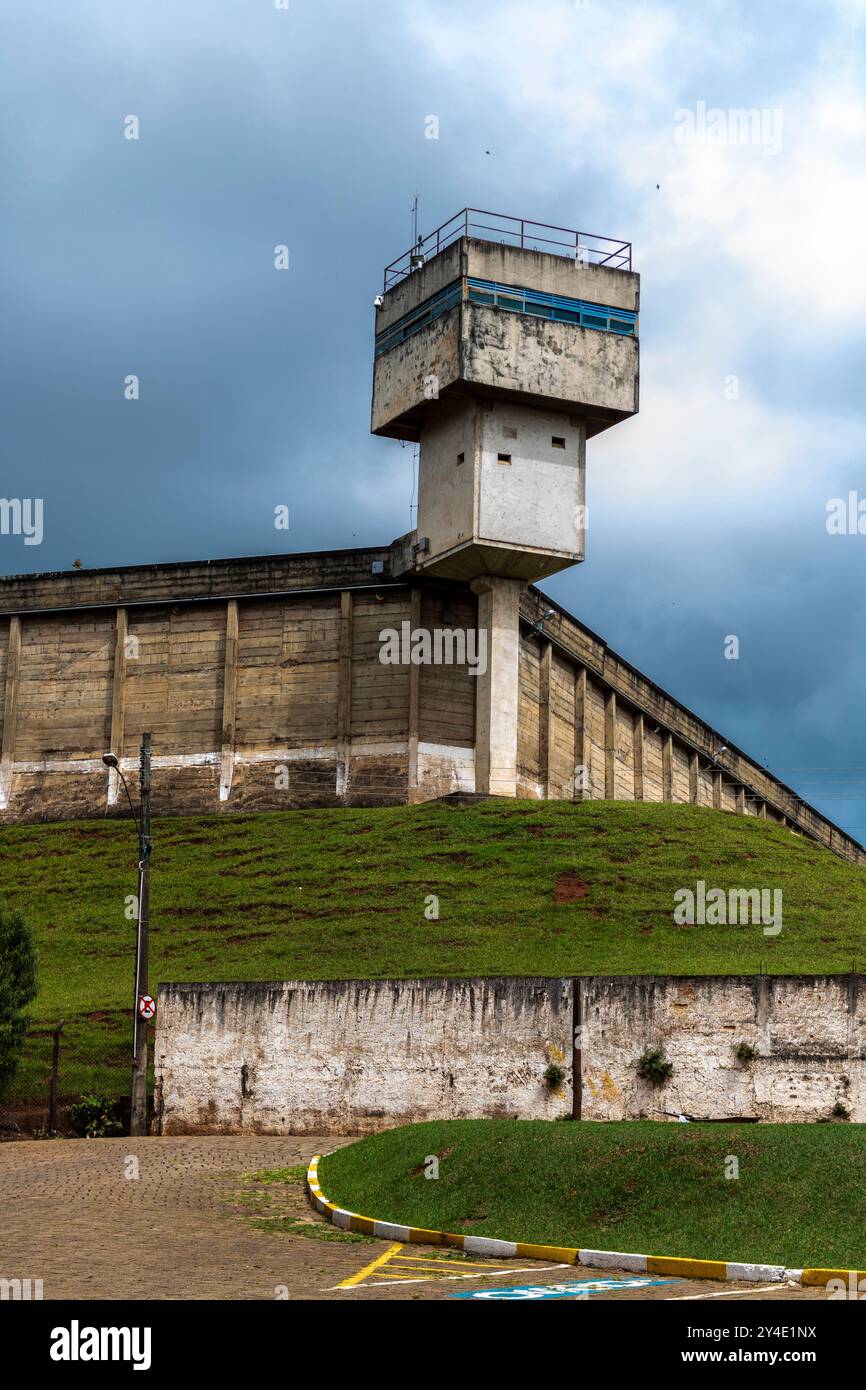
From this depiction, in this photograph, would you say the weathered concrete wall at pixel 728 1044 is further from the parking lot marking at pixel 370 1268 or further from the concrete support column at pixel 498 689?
the concrete support column at pixel 498 689

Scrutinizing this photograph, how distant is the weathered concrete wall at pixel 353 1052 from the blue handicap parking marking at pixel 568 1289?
34.8 feet

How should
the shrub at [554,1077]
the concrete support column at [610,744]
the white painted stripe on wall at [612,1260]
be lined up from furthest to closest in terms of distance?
the concrete support column at [610,744], the shrub at [554,1077], the white painted stripe on wall at [612,1260]

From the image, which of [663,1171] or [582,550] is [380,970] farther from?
[582,550]

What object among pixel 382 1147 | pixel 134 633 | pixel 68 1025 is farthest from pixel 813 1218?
pixel 134 633

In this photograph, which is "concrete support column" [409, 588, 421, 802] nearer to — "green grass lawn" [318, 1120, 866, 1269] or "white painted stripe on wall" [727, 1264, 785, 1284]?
"green grass lawn" [318, 1120, 866, 1269]

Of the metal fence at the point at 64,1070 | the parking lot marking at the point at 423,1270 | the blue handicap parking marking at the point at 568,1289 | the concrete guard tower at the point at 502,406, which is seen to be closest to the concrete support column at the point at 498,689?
the concrete guard tower at the point at 502,406

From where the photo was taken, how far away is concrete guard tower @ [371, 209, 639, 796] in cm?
5000

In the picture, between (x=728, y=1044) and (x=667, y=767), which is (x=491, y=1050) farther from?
(x=667, y=767)

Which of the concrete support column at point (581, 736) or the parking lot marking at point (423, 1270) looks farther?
the concrete support column at point (581, 736)

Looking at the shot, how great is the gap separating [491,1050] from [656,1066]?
2.60 meters

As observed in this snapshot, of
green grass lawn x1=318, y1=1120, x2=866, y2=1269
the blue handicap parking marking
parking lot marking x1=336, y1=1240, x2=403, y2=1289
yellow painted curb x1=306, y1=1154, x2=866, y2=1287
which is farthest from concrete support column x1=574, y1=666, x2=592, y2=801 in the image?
the blue handicap parking marking

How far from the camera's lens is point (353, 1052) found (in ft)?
87.4

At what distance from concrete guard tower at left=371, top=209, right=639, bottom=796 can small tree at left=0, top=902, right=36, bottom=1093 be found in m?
23.0

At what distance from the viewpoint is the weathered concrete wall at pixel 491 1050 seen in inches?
968
